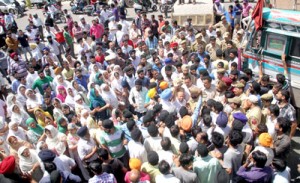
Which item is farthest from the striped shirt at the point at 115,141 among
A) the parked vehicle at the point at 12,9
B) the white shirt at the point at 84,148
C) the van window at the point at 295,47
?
the parked vehicle at the point at 12,9

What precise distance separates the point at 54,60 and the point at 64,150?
5191 millimetres

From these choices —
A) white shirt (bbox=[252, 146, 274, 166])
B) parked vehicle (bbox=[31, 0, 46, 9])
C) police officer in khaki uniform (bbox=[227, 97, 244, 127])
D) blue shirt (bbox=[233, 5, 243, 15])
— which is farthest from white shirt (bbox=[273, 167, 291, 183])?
parked vehicle (bbox=[31, 0, 46, 9])

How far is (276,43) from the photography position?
6.90 metres

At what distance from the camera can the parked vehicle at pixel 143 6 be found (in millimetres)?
19203

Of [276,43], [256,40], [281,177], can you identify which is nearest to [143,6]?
[256,40]

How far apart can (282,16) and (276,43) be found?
0.61 meters

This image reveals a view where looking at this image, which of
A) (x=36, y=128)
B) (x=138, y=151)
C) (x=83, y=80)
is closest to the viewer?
(x=138, y=151)

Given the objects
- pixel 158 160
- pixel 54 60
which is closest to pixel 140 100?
pixel 158 160

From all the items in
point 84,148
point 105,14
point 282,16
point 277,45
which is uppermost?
point 282,16

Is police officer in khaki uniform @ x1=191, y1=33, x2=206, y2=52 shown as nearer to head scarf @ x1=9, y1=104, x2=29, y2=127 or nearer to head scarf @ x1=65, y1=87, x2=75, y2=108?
head scarf @ x1=65, y1=87, x2=75, y2=108

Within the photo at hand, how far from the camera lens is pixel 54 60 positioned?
31.7 ft

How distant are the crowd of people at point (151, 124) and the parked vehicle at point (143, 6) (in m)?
10.8

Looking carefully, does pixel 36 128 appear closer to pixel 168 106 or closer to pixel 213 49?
pixel 168 106

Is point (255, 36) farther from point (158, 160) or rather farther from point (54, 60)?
point (54, 60)
